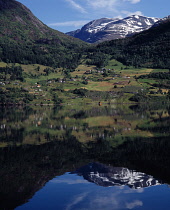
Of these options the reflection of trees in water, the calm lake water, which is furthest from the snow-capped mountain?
the reflection of trees in water

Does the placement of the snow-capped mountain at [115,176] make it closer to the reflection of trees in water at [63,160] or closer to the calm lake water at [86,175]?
the calm lake water at [86,175]

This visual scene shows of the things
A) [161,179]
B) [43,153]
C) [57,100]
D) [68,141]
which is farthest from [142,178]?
[57,100]

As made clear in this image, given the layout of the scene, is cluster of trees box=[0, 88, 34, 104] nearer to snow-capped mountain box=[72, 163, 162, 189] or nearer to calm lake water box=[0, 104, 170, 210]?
calm lake water box=[0, 104, 170, 210]

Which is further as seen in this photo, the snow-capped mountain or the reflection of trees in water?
the reflection of trees in water

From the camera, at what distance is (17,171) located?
24.2m

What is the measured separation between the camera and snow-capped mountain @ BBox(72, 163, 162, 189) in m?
20.6

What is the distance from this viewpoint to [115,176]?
72.8 ft

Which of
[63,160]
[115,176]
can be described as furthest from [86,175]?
[63,160]

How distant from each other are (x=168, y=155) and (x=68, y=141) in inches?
624

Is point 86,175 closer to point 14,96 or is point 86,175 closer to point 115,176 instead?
point 115,176

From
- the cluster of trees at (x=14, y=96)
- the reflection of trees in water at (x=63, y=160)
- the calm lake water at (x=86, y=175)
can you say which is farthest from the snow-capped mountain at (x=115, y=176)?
the cluster of trees at (x=14, y=96)

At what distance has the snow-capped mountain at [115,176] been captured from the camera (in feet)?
67.5

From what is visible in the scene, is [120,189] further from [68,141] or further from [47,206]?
[68,141]

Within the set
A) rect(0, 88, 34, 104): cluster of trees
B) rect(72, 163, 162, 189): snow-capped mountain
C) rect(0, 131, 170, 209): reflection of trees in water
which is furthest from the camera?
rect(0, 88, 34, 104): cluster of trees
